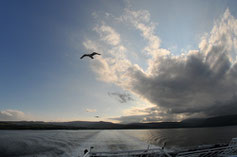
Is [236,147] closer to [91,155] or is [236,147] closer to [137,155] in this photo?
[137,155]

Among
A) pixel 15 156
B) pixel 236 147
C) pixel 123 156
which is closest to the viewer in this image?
pixel 236 147

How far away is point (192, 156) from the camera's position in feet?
59.4

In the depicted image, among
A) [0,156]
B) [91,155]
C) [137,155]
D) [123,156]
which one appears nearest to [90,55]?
[91,155]

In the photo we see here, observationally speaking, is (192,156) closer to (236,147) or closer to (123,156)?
(236,147)

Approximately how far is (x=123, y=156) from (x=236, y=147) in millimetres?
14238

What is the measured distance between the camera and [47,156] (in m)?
25.2

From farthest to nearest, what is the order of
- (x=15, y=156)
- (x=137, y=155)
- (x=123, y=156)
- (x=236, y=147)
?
1. (x=15, y=156)
2. (x=137, y=155)
3. (x=123, y=156)
4. (x=236, y=147)

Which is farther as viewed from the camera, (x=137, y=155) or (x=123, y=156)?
(x=137, y=155)

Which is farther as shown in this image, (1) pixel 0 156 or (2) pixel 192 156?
(1) pixel 0 156

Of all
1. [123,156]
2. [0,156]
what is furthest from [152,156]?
[0,156]

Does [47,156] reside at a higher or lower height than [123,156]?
lower

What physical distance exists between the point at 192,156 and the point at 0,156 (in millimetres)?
32489

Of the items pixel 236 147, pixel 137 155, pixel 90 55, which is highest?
pixel 90 55

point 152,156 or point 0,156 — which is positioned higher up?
point 152,156
